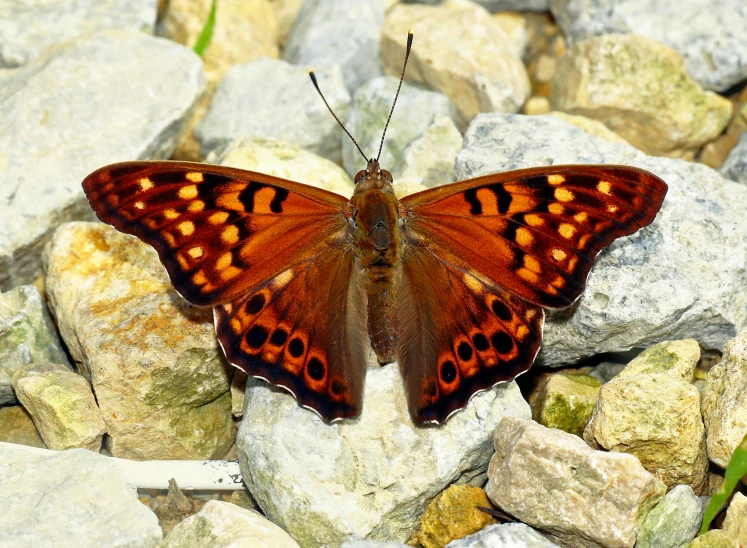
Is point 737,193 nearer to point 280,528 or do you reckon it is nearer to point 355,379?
point 355,379

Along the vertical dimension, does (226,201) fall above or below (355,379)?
above

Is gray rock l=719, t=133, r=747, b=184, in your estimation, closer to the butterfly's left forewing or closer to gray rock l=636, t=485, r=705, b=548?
the butterfly's left forewing

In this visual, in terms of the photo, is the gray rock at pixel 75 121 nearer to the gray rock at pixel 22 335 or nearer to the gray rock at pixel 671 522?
the gray rock at pixel 22 335

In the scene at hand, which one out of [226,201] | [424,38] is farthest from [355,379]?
[424,38]

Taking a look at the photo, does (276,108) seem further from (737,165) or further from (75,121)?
(737,165)

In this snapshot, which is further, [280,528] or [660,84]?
[660,84]

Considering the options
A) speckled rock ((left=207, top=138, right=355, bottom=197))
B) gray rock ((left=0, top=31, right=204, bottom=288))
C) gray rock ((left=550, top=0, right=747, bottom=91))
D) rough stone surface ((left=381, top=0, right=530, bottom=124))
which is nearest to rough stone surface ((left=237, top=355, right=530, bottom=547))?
speckled rock ((left=207, top=138, right=355, bottom=197))
